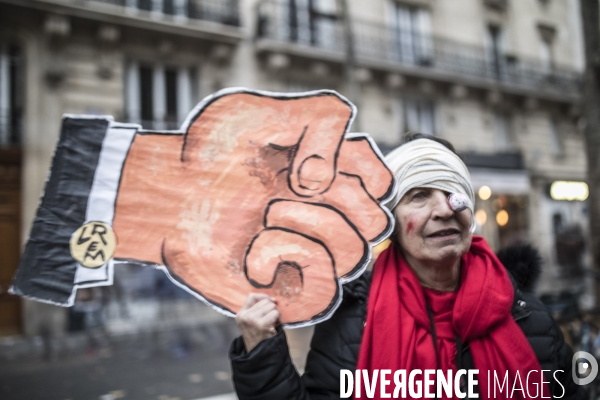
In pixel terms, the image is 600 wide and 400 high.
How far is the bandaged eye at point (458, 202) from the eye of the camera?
4.77 feet

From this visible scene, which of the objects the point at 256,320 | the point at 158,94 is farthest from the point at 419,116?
the point at 256,320

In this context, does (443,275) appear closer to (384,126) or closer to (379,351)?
(379,351)

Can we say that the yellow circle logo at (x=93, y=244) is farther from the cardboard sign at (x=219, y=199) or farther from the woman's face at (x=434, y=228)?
the woman's face at (x=434, y=228)

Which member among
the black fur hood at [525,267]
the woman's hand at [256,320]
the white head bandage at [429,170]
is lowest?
the woman's hand at [256,320]

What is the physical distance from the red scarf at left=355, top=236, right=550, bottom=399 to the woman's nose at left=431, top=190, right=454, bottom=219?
0.25 metres

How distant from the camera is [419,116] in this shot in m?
14.7

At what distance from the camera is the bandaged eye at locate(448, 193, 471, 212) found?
1.45 meters

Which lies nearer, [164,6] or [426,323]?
[426,323]

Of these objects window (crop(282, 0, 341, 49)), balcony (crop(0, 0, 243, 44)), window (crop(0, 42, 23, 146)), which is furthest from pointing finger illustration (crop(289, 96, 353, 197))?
window (crop(282, 0, 341, 49))

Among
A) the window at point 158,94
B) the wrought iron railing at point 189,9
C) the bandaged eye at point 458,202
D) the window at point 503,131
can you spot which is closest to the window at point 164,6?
the wrought iron railing at point 189,9

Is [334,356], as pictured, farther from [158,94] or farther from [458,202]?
[158,94]

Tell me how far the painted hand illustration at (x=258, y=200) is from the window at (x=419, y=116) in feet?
43.7

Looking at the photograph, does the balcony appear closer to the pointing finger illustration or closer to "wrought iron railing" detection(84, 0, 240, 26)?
"wrought iron railing" detection(84, 0, 240, 26)

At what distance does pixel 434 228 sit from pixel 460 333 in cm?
37
